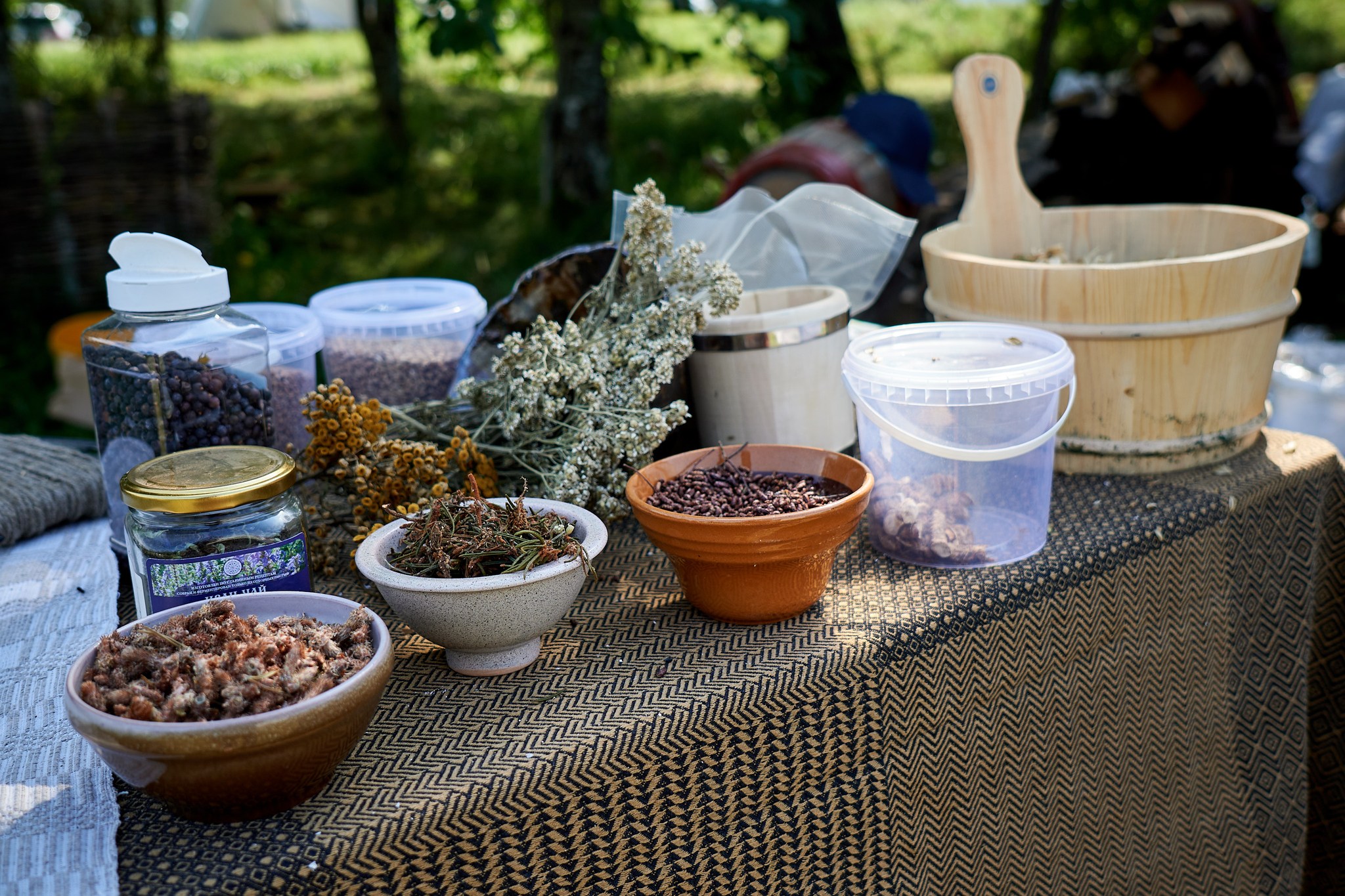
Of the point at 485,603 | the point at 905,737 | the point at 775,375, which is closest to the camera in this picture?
the point at 485,603

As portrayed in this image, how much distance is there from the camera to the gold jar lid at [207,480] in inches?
41.9

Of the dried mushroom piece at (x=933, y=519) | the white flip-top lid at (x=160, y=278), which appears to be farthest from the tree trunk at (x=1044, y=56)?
the white flip-top lid at (x=160, y=278)

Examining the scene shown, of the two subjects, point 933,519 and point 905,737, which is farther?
point 933,519

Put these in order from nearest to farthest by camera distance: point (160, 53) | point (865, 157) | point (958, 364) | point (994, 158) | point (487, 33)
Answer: point (958, 364) < point (994, 158) < point (865, 157) < point (487, 33) < point (160, 53)

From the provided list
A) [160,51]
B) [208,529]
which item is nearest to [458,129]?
[160,51]

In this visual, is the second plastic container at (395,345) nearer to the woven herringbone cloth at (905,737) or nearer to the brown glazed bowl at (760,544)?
the woven herringbone cloth at (905,737)

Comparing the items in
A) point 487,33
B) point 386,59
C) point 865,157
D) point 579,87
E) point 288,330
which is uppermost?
point 386,59

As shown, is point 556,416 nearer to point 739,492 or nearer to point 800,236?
point 739,492

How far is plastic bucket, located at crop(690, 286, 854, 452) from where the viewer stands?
1573mm

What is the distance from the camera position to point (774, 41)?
42.4 ft

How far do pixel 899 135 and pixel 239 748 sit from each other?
3.45 m

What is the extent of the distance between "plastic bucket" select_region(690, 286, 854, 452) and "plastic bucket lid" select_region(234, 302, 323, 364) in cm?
60

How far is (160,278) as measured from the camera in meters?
1.27

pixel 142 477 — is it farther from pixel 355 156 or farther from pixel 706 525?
pixel 355 156
